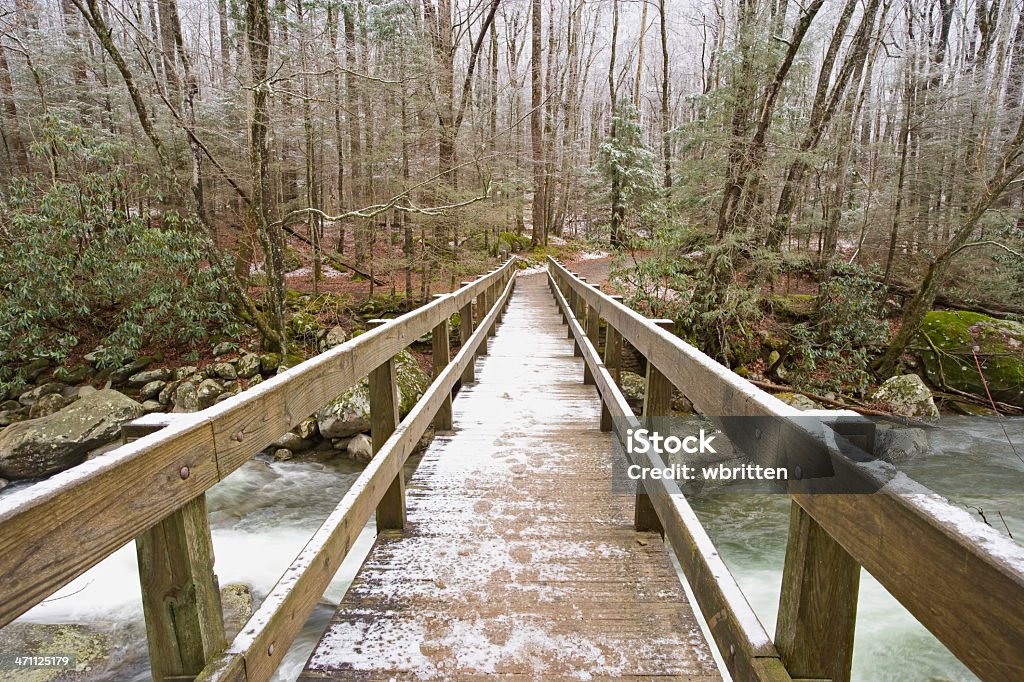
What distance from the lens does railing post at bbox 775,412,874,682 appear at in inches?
44.9

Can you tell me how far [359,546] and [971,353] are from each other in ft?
43.6

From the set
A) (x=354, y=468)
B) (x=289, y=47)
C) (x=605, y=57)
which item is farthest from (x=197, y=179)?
(x=605, y=57)

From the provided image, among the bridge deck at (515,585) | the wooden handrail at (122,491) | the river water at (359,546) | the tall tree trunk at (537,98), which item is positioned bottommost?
the river water at (359,546)

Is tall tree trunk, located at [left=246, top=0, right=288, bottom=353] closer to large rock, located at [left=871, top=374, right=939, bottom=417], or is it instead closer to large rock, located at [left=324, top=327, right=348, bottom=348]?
large rock, located at [left=324, top=327, right=348, bottom=348]

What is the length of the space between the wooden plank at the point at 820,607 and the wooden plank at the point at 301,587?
1219 mm

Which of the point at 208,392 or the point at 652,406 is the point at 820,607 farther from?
the point at 208,392

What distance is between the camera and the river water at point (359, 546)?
468 centimetres

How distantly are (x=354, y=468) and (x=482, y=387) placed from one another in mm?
4189

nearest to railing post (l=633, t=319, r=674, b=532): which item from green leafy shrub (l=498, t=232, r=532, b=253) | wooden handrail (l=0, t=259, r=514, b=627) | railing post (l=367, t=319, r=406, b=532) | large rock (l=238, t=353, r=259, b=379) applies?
railing post (l=367, t=319, r=406, b=532)

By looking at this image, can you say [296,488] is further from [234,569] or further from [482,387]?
[482,387]

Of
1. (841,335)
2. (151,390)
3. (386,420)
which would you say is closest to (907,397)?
(841,335)

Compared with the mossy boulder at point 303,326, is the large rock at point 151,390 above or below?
below

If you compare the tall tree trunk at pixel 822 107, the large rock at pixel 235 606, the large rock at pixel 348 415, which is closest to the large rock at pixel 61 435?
the large rock at pixel 348 415

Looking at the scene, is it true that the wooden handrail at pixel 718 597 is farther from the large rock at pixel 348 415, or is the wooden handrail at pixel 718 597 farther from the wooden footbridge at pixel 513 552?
the large rock at pixel 348 415
